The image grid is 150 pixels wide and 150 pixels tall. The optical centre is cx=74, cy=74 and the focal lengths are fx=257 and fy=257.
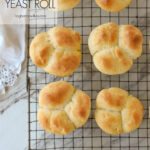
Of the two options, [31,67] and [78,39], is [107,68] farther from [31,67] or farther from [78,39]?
[31,67]

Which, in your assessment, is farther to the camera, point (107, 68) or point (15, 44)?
point (15, 44)

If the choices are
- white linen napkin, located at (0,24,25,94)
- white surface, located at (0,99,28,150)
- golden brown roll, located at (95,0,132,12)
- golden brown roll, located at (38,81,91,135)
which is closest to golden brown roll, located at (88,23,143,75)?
golden brown roll, located at (95,0,132,12)

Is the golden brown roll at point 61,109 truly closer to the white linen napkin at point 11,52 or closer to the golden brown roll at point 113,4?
the white linen napkin at point 11,52

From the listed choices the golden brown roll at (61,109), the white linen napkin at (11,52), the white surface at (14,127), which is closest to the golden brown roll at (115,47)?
the golden brown roll at (61,109)

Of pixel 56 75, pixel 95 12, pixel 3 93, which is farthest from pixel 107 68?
pixel 3 93

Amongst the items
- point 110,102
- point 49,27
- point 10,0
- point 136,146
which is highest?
point 10,0

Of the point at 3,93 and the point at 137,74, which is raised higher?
the point at 137,74

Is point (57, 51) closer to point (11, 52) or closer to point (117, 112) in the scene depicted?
point (11, 52)
